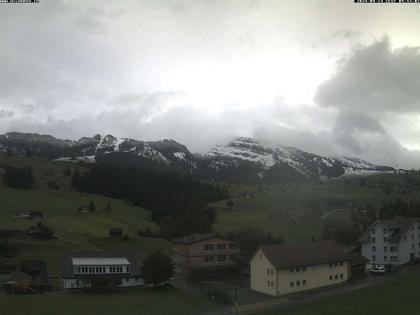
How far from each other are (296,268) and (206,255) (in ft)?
60.1

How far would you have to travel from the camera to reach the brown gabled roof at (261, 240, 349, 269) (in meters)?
61.4

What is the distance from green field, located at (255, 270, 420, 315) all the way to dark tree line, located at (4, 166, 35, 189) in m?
130

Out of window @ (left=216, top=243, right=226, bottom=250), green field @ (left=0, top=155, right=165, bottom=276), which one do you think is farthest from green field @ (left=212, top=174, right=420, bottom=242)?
window @ (left=216, top=243, right=226, bottom=250)

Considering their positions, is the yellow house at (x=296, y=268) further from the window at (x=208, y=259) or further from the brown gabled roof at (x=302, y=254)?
the window at (x=208, y=259)

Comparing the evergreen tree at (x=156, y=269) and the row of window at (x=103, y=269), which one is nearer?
the evergreen tree at (x=156, y=269)

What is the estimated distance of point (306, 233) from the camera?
107 meters

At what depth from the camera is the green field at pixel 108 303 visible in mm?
49797

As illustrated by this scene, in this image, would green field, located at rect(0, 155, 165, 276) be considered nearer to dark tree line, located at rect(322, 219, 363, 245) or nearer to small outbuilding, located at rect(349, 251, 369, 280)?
dark tree line, located at rect(322, 219, 363, 245)

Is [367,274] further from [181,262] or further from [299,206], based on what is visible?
[299,206]

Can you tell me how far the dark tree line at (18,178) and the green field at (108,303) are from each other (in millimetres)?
109283

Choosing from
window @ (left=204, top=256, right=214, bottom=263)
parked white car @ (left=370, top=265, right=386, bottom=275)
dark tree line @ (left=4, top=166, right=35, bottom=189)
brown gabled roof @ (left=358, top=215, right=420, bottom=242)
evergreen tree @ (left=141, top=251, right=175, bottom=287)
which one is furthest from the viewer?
dark tree line @ (left=4, top=166, right=35, bottom=189)

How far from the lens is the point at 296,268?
6134 cm

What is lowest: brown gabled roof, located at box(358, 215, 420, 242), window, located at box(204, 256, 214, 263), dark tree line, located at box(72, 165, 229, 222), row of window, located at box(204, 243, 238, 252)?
window, located at box(204, 256, 214, 263)

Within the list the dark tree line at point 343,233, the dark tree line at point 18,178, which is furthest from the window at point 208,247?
the dark tree line at point 18,178
